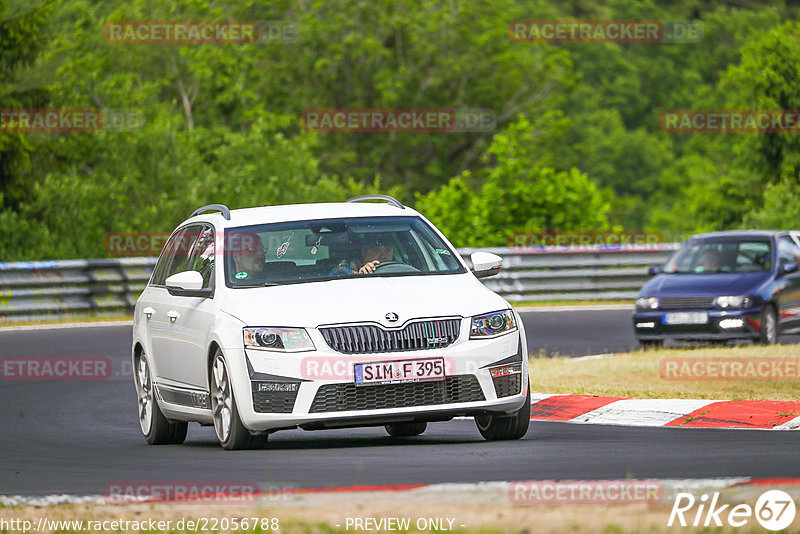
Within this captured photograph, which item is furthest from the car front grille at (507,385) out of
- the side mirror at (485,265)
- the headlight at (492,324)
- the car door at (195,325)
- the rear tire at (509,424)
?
the car door at (195,325)

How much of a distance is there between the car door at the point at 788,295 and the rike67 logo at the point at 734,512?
1430 cm

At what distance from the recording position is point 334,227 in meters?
11.0

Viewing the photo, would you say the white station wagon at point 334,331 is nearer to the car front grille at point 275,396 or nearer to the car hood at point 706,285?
the car front grille at point 275,396

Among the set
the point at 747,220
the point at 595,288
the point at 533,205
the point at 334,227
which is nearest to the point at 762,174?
the point at 747,220

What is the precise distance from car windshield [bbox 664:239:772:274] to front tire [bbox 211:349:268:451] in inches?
469

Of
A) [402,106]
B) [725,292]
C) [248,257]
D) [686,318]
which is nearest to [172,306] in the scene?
[248,257]

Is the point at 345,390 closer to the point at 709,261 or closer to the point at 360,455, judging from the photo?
the point at 360,455

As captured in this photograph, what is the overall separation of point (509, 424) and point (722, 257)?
1161cm

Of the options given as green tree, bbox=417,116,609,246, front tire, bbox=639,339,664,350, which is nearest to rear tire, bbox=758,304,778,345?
front tire, bbox=639,339,664,350

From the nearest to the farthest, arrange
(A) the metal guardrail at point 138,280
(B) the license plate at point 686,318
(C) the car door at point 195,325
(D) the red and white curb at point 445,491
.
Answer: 1. (D) the red and white curb at point 445,491
2. (C) the car door at point 195,325
3. (B) the license plate at point 686,318
4. (A) the metal guardrail at point 138,280

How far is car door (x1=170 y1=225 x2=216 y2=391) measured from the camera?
10422 mm

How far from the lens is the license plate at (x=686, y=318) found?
19.9 metres

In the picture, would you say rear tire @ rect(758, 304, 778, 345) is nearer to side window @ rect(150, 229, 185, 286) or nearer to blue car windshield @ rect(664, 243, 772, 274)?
blue car windshield @ rect(664, 243, 772, 274)

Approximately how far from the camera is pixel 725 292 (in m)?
20.0
